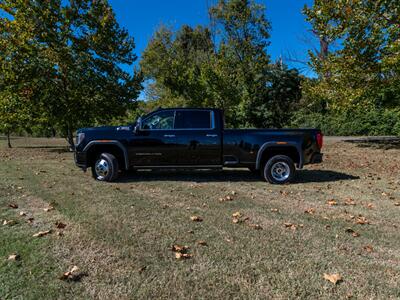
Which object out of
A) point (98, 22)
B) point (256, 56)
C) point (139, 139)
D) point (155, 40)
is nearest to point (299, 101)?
point (256, 56)

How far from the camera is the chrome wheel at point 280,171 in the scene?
8.77 m

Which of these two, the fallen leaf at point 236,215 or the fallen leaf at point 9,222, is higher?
the fallen leaf at point 9,222

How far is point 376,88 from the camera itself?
17.2 m

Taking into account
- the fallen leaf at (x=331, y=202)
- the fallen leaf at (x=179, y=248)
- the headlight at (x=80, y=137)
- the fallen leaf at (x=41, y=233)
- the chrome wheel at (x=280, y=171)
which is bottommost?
the fallen leaf at (x=331, y=202)

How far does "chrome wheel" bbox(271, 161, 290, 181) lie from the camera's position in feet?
28.8

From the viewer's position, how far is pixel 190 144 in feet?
28.2

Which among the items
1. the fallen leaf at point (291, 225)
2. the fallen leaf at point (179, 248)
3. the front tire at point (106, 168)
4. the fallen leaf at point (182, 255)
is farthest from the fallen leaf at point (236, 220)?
the front tire at point (106, 168)

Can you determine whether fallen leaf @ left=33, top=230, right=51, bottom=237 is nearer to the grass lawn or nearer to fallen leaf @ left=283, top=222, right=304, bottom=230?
the grass lawn

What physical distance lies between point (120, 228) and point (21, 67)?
1339cm

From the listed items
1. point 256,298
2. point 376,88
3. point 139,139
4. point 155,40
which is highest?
point 155,40

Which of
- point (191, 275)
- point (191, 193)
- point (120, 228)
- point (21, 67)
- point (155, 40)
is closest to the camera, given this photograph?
point (191, 275)

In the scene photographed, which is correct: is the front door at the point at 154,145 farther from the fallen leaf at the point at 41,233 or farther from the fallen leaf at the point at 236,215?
the fallen leaf at the point at 41,233

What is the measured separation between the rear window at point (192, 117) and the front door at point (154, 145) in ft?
0.65

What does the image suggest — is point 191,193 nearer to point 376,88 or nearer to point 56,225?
point 56,225
